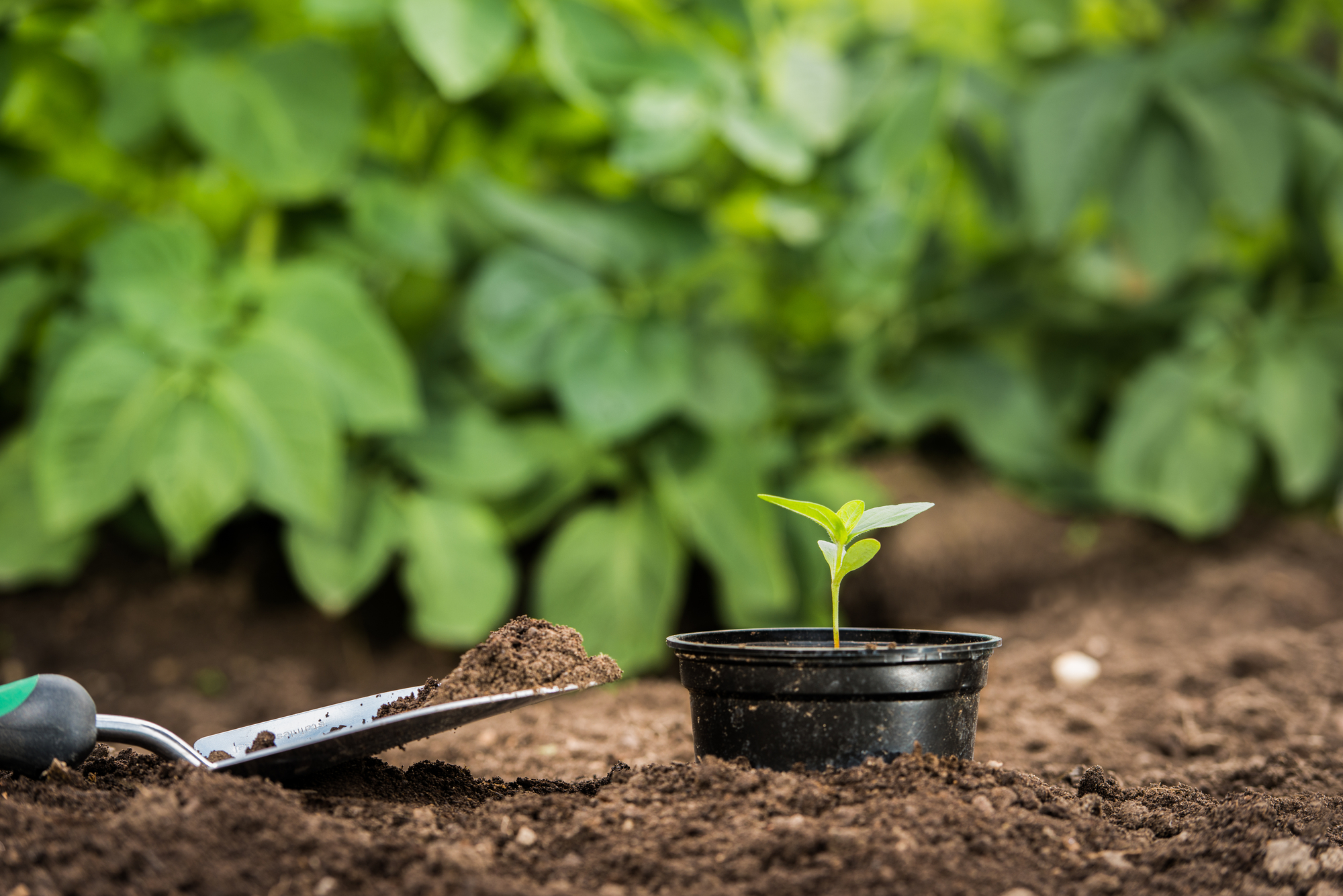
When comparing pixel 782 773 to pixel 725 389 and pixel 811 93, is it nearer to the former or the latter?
pixel 725 389

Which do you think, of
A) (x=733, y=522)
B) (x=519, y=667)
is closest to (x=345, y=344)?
(x=733, y=522)

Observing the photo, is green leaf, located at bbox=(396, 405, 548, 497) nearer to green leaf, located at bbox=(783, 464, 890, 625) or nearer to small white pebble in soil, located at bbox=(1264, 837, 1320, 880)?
green leaf, located at bbox=(783, 464, 890, 625)

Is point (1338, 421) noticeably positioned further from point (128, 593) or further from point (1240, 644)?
point (128, 593)

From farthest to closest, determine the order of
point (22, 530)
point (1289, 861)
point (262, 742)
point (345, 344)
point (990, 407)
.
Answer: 1. point (990, 407)
2. point (22, 530)
3. point (345, 344)
4. point (262, 742)
5. point (1289, 861)

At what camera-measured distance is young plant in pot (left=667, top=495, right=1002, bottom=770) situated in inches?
37.5

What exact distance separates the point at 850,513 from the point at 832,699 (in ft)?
0.58

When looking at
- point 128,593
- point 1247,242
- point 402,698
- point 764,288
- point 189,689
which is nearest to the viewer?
point 402,698

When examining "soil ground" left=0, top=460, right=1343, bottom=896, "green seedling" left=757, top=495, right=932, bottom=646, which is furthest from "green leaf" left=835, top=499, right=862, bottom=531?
"soil ground" left=0, top=460, right=1343, bottom=896

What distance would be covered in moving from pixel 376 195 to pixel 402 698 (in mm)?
1511

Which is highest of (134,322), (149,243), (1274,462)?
(149,243)

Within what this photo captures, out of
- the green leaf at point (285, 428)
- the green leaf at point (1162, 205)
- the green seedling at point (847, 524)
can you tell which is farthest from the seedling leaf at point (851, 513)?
the green leaf at point (1162, 205)

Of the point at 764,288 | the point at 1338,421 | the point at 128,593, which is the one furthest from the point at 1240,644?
the point at 128,593

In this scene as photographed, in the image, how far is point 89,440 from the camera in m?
1.93

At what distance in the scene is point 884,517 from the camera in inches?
38.1
